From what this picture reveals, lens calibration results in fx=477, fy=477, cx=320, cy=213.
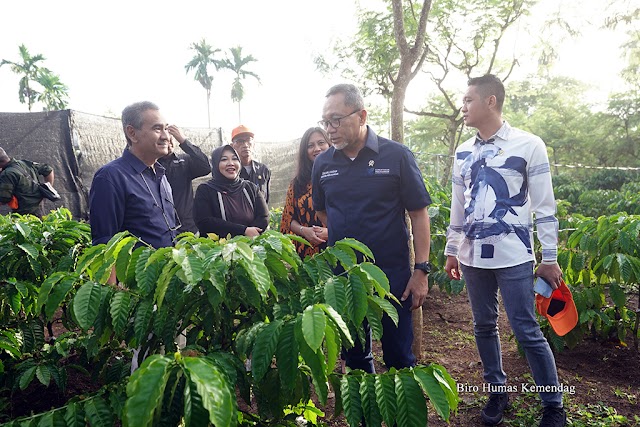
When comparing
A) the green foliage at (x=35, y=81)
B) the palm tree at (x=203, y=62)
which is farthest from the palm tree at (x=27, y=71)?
the palm tree at (x=203, y=62)

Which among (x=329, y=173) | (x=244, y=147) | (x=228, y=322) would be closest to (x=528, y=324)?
(x=329, y=173)

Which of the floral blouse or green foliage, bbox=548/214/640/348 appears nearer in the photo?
green foliage, bbox=548/214/640/348

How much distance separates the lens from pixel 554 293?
258 cm

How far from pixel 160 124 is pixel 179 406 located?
165 cm

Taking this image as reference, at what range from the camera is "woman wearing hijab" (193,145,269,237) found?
3.42 metres

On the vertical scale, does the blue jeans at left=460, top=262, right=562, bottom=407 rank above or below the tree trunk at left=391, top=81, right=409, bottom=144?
below

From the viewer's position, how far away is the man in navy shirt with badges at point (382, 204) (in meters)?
2.45

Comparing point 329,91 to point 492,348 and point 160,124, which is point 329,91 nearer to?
point 160,124

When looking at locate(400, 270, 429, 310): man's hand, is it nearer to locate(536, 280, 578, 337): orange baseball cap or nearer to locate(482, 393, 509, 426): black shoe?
locate(536, 280, 578, 337): orange baseball cap

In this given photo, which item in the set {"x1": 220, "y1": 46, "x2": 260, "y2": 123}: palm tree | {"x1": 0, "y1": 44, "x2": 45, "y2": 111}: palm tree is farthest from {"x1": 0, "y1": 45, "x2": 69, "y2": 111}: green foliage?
{"x1": 220, "y1": 46, "x2": 260, "y2": 123}: palm tree

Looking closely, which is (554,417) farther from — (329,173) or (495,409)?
(329,173)

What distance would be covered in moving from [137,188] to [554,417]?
2392 mm

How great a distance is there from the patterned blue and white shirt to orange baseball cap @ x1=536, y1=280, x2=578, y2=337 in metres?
0.29

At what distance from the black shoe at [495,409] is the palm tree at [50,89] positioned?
3694 cm
